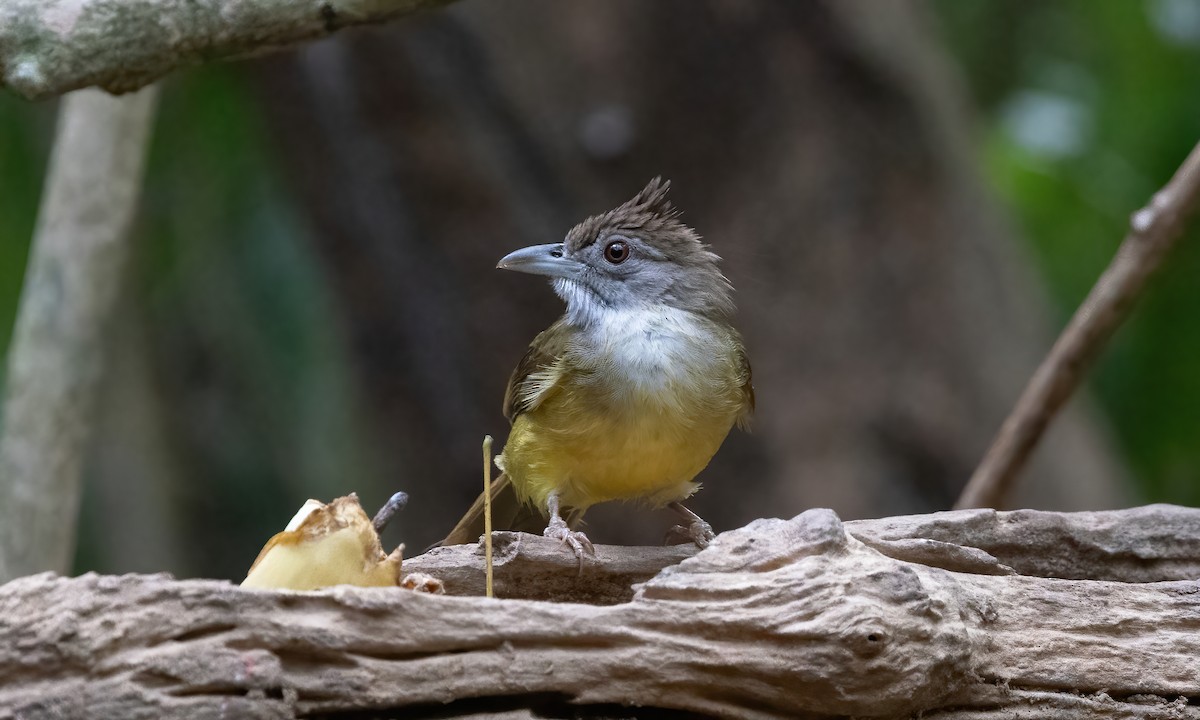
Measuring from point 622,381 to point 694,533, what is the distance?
22.7 inches

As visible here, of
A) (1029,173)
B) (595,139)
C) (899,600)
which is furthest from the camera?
(1029,173)

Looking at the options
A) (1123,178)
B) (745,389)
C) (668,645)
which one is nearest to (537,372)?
(745,389)

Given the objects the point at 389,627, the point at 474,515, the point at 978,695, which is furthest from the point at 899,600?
the point at 474,515

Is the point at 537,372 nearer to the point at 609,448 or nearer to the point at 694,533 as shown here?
the point at 609,448

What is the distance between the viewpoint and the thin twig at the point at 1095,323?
437 cm

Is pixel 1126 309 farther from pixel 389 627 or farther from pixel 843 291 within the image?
pixel 389 627

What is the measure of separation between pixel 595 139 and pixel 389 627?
4.67 m

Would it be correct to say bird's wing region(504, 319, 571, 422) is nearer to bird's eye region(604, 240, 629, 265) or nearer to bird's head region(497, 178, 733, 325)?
bird's head region(497, 178, 733, 325)

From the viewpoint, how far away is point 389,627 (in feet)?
8.27

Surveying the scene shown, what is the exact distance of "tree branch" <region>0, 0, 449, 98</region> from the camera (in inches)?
116

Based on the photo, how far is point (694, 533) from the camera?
13.4 feet

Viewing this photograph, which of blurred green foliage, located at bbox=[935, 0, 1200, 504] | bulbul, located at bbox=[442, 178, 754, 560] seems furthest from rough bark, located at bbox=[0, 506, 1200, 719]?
blurred green foliage, located at bbox=[935, 0, 1200, 504]

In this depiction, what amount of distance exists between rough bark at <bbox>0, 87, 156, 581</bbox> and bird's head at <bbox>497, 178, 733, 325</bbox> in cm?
145

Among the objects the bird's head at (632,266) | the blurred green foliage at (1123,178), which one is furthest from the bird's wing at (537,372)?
the blurred green foliage at (1123,178)
